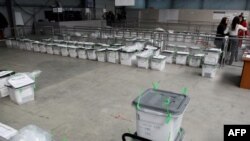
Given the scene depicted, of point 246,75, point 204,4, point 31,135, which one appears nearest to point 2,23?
point 31,135

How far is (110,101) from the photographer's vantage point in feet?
11.9

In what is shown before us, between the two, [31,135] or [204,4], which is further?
[204,4]

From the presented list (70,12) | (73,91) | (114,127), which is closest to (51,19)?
(70,12)

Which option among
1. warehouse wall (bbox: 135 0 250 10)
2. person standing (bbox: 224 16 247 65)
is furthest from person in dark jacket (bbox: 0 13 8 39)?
warehouse wall (bbox: 135 0 250 10)

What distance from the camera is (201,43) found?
29.0ft

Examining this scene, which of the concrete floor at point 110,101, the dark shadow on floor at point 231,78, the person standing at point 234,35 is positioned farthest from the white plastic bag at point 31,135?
the person standing at point 234,35

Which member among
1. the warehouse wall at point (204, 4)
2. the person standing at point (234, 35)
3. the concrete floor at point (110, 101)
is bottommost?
the concrete floor at point (110, 101)

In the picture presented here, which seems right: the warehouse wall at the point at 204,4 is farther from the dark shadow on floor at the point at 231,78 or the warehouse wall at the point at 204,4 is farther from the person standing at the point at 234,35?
the dark shadow on floor at the point at 231,78

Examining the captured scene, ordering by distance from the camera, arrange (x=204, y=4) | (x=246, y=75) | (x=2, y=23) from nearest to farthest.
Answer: (x=246, y=75) → (x=2, y=23) → (x=204, y=4)

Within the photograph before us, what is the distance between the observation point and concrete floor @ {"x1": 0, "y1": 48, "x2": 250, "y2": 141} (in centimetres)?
A: 280

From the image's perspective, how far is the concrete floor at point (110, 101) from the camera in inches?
110

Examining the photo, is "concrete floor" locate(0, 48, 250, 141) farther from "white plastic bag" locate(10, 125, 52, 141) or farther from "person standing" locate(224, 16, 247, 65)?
"white plastic bag" locate(10, 125, 52, 141)

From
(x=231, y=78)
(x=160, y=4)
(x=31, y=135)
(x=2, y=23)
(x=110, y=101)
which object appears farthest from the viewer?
(x=160, y=4)

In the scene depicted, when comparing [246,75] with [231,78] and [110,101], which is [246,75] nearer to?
[231,78]
